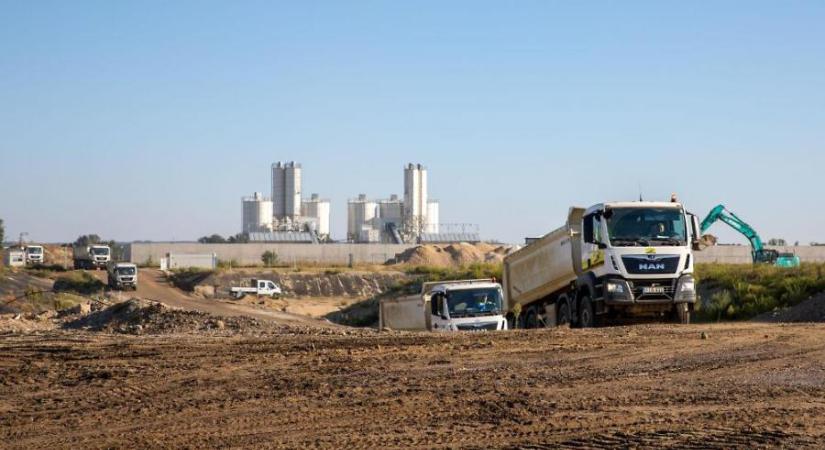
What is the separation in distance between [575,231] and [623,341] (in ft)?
24.5

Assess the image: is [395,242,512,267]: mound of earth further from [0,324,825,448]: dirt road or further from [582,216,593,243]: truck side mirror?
[0,324,825,448]: dirt road

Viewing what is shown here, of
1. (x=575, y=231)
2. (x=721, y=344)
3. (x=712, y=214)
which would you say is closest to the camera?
(x=721, y=344)

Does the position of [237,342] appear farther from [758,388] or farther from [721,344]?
[758,388]

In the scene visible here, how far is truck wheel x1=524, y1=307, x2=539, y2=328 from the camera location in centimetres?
3163

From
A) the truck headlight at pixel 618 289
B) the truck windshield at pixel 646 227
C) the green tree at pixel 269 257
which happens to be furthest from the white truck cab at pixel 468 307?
the green tree at pixel 269 257

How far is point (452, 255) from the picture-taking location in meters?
113

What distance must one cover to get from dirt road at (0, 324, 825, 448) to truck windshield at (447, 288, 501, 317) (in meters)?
7.24

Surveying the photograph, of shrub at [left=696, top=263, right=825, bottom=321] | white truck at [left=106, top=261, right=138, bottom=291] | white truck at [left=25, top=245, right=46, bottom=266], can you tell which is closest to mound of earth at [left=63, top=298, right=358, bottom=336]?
shrub at [left=696, top=263, right=825, bottom=321]

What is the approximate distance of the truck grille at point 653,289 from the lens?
1040 inches

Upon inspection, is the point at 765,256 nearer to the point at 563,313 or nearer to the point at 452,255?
the point at 563,313

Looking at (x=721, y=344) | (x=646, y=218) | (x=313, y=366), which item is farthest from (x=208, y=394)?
(x=646, y=218)

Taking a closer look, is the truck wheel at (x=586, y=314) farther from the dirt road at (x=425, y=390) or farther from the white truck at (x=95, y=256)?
the white truck at (x=95, y=256)

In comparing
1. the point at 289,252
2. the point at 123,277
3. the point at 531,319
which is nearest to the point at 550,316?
the point at 531,319

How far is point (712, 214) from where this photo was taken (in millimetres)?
66938
